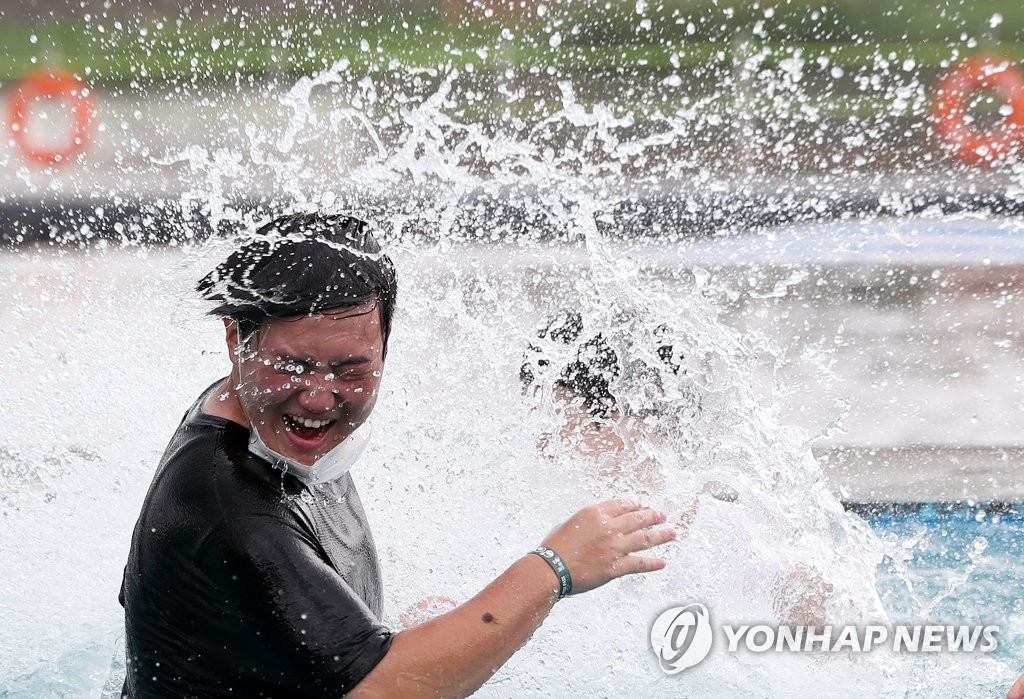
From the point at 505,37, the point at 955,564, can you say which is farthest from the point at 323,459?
the point at 505,37

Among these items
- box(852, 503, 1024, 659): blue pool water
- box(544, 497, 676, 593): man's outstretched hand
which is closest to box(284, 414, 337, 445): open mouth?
box(544, 497, 676, 593): man's outstretched hand

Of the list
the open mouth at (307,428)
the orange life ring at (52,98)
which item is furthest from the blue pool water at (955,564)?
the orange life ring at (52,98)

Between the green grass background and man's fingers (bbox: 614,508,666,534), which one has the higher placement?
the green grass background

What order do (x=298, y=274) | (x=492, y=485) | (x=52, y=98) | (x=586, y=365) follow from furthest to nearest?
1. (x=52, y=98)
2. (x=492, y=485)
3. (x=586, y=365)
4. (x=298, y=274)

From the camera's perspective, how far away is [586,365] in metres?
3.33

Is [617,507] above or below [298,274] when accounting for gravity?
below

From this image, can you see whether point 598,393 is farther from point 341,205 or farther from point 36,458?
point 341,205

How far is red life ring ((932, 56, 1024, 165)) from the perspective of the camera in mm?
12031

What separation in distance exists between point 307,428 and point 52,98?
11.2 meters

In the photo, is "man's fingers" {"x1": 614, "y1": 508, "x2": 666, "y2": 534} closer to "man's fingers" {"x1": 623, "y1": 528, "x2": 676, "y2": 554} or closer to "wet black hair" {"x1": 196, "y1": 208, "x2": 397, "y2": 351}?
"man's fingers" {"x1": 623, "y1": 528, "x2": 676, "y2": 554}

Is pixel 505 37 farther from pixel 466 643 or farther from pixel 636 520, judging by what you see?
pixel 466 643

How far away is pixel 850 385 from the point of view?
5.63 metres

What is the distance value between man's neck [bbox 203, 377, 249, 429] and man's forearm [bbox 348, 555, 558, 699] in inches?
16.6

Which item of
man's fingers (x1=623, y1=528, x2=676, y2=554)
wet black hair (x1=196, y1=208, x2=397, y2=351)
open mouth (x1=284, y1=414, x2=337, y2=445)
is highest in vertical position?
wet black hair (x1=196, y1=208, x2=397, y2=351)
